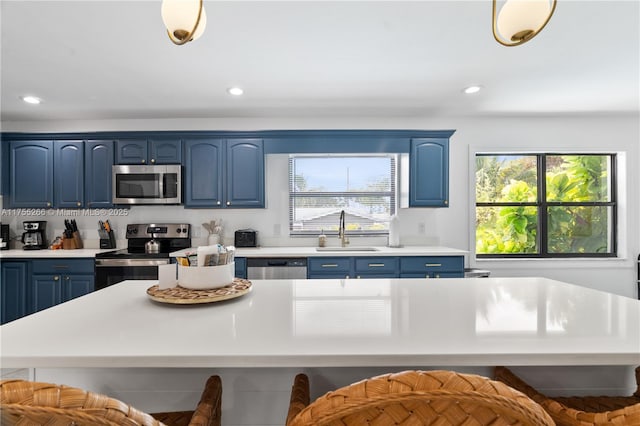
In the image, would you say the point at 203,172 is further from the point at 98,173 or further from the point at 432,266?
the point at 432,266

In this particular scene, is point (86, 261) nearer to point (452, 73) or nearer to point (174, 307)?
point (174, 307)

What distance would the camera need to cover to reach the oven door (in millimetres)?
3166

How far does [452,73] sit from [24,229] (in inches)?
193

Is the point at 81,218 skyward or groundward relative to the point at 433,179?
groundward

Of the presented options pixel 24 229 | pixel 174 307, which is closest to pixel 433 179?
pixel 174 307

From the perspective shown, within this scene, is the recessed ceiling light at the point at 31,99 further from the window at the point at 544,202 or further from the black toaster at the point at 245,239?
the window at the point at 544,202

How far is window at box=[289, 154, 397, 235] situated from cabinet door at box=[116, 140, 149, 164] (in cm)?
166

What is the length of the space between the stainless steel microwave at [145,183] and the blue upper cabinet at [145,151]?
3.7 inches

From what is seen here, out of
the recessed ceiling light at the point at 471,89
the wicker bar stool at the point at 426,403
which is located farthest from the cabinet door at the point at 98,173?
the wicker bar stool at the point at 426,403

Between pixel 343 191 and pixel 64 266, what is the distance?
3076 millimetres

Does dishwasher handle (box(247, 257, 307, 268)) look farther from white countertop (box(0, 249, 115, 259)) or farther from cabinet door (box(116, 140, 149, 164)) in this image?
cabinet door (box(116, 140, 149, 164))

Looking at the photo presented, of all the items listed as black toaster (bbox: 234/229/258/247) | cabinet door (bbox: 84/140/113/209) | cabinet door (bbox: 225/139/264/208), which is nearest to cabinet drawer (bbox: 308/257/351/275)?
black toaster (bbox: 234/229/258/247)

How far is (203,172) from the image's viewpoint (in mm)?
3572

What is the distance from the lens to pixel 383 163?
395cm
